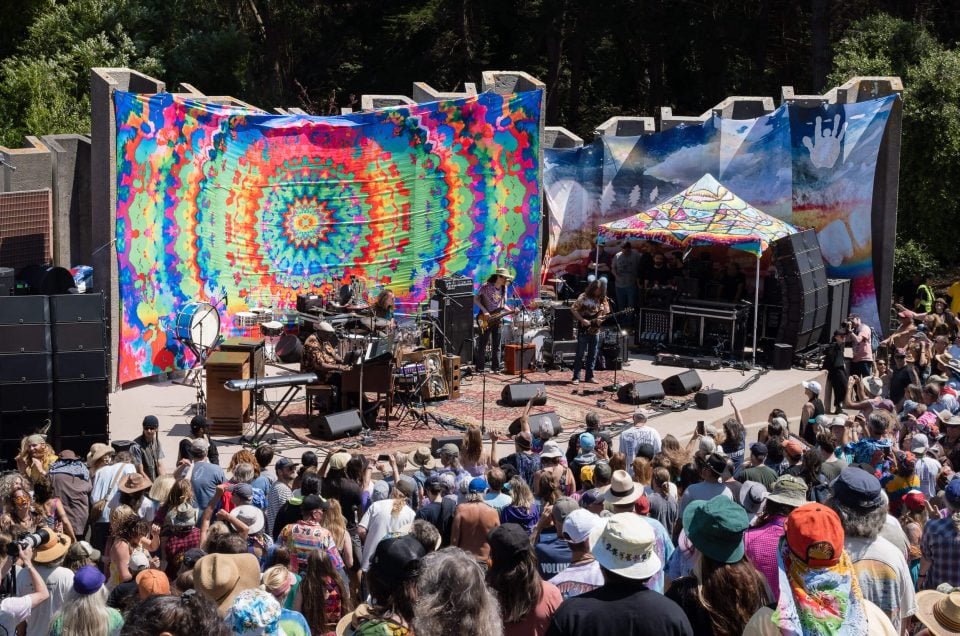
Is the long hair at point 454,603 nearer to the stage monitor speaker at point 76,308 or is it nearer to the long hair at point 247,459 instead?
the long hair at point 247,459

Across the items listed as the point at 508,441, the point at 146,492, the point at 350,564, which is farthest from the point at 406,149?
the point at 350,564

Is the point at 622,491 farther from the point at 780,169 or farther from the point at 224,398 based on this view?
the point at 780,169

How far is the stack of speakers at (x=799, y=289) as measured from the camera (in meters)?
18.8

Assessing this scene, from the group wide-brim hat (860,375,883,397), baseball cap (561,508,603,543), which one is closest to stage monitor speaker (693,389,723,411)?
wide-brim hat (860,375,883,397)

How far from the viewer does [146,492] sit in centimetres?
883

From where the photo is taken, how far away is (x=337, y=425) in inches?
575

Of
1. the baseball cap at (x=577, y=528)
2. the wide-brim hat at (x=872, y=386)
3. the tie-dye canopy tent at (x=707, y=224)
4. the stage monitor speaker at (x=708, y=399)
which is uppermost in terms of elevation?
the tie-dye canopy tent at (x=707, y=224)

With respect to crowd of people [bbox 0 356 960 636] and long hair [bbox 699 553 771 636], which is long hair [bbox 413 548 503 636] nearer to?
crowd of people [bbox 0 356 960 636]

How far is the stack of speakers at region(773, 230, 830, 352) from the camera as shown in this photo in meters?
18.8

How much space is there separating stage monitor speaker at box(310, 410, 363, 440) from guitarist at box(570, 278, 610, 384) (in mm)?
3865

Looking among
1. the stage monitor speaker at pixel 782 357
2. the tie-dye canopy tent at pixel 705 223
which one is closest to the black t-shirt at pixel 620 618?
the tie-dye canopy tent at pixel 705 223

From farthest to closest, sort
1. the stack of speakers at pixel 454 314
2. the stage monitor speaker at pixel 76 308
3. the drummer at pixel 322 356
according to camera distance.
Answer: the stack of speakers at pixel 454 314
the drummer at pixel 322 356
the stage monitor speaker at pixel 76 308

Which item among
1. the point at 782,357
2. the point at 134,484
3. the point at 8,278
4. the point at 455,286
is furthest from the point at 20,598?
the point at 782,357

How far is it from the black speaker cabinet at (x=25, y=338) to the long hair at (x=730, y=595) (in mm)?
9294
